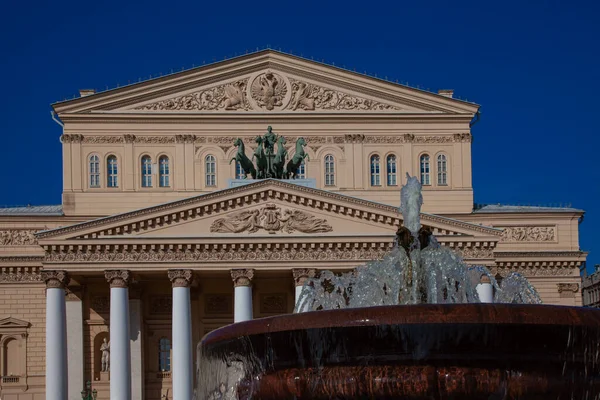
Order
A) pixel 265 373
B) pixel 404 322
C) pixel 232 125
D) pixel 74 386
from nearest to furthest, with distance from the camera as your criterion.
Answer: pixel 404 322 → pixel 265 373 → pixel 74 386 → pixel 232 125

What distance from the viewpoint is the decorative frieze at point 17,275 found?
5162 centimetres

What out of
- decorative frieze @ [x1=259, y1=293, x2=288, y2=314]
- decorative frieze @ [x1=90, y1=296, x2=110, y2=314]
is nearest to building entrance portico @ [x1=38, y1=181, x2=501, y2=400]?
decorative frieze @ [x1=90, y1=296, x2=110, y2=314]

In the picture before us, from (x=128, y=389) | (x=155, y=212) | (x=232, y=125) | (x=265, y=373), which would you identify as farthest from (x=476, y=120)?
(x=265, y=373)

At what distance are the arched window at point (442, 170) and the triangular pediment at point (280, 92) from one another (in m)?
2.15

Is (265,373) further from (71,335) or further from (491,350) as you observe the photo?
(71,335)

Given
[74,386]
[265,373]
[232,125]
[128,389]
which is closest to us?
[265,373]

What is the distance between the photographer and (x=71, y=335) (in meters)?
49.5

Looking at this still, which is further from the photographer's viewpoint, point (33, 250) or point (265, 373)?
point (33, 250)

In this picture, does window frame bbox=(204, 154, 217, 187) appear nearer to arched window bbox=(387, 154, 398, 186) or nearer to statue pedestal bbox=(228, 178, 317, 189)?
statue pedestal bbox=(228, 178, 317, 189)

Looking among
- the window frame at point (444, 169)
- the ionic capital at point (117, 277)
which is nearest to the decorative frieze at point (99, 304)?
the ionic capital at point (117, 277)

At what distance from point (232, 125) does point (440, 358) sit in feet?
138

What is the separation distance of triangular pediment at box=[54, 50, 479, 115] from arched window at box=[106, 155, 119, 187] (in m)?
2.26

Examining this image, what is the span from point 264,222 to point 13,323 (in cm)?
1222

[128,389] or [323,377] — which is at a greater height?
[323,377]
